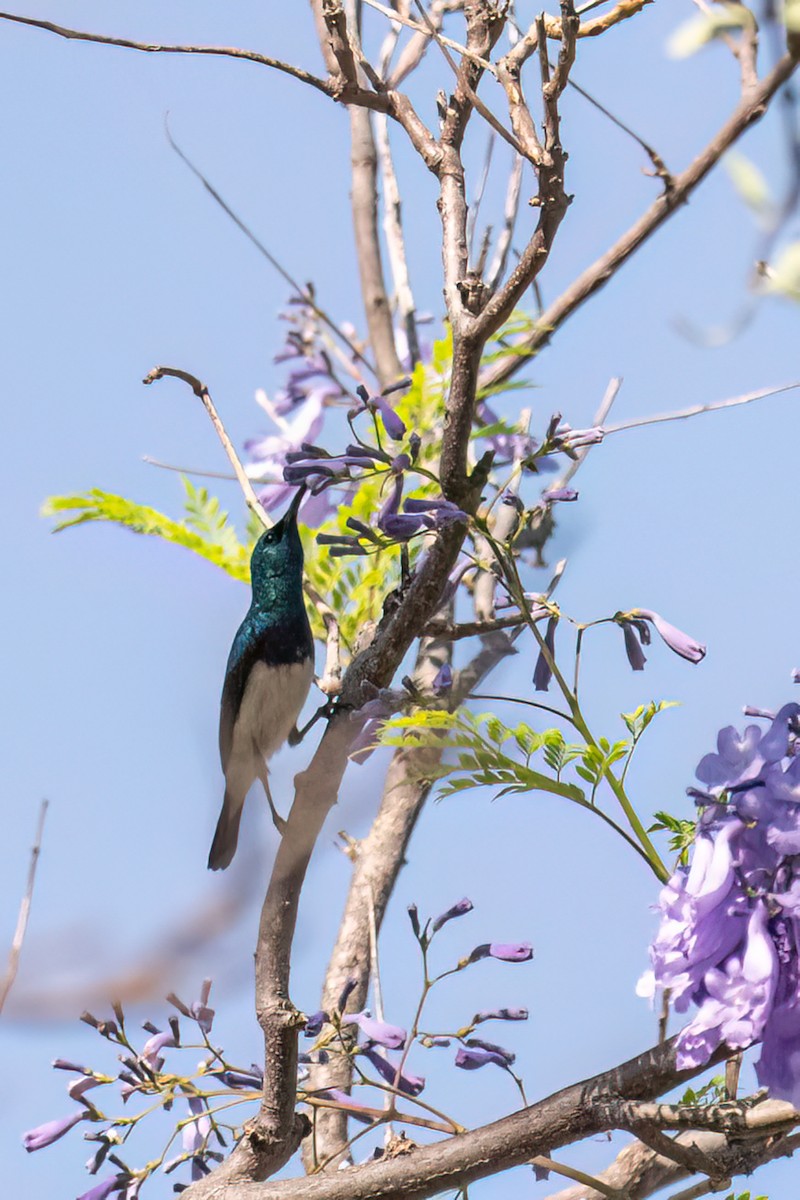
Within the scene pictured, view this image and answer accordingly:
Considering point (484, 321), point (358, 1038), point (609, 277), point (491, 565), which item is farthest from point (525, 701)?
point (609, 277)

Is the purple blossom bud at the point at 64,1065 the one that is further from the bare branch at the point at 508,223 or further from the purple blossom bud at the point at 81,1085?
the bare branch at the point at 508,223

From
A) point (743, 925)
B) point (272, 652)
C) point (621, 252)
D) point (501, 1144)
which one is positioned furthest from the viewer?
point (272, 652)

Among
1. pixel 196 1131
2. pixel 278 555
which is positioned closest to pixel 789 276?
pixel 196 1131

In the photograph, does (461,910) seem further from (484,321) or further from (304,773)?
(484,321)

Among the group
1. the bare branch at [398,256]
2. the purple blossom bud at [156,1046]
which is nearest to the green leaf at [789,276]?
the purple blossom bud at [156,1046]

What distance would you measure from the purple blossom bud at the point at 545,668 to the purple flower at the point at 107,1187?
2.99 ft

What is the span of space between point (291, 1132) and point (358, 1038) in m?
0.33

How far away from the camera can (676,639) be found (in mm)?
1487

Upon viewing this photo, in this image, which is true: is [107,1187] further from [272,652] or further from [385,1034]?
[272,652]

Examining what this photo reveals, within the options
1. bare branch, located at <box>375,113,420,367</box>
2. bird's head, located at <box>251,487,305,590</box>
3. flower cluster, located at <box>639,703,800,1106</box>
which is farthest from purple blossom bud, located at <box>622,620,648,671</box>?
bare branch, located at <box>375,113,420,367</box>

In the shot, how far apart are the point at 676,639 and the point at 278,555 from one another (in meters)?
1.16

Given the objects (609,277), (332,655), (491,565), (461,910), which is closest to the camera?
(491,565)

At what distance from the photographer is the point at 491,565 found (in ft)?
5.11

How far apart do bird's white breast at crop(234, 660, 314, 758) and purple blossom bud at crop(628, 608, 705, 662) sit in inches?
34.8
